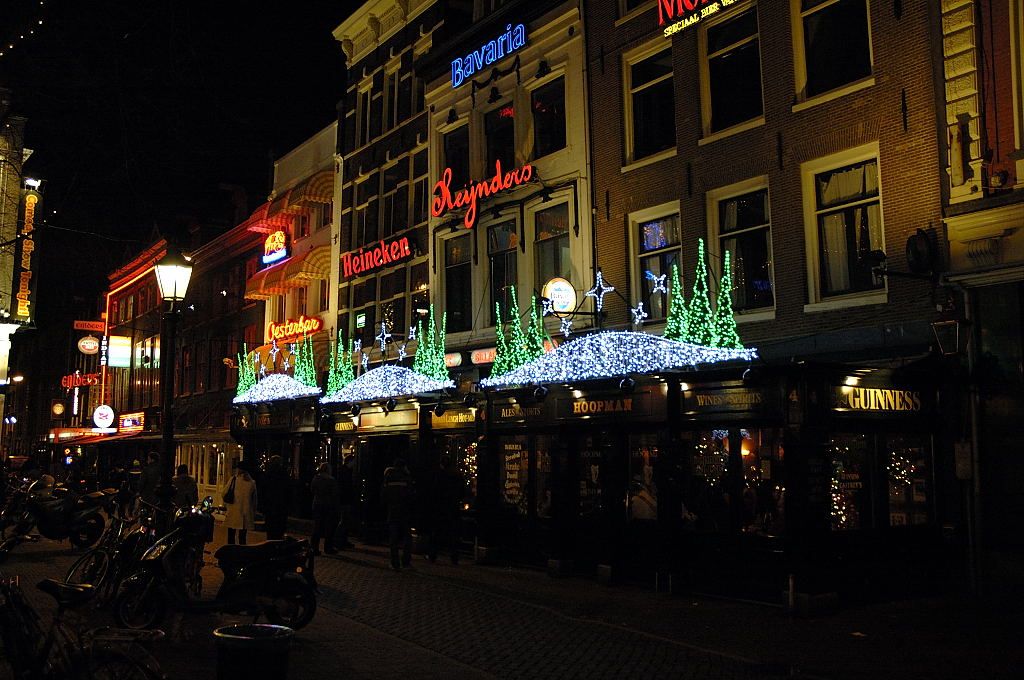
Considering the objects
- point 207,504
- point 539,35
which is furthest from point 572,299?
point 207,504

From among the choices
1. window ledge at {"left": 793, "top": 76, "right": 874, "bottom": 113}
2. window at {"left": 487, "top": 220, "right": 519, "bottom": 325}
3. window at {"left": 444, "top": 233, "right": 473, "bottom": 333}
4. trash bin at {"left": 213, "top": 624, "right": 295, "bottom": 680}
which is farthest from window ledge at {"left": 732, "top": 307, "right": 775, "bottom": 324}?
trash bin at {"left": 213, "top": 624, "right": 295, "bottom": 680}

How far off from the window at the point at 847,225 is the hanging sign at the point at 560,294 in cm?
521

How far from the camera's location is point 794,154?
15359 mm

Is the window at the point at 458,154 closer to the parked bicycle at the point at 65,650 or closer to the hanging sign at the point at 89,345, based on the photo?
the parked bicycle at the point at 65,650

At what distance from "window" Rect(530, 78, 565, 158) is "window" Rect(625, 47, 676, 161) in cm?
227

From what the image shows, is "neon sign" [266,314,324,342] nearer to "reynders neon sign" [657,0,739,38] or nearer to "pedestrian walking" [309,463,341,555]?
"pedestrian walking" [309,463,341,555]

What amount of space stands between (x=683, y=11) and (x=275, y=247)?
63.8 feet

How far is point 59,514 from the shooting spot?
17.3m

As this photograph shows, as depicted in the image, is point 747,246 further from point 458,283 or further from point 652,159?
point 458,283

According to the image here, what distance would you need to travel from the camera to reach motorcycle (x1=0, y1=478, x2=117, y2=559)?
55.8 feet

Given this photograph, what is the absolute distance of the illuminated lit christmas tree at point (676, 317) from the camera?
1579 cm

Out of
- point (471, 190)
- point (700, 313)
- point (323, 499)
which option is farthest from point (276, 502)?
point (700, 313)

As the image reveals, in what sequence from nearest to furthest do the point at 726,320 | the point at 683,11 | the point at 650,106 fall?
1. the point at 726,320
2. the point at 683,11
3. the point at 650,106

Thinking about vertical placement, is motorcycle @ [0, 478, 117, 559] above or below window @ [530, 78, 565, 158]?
below
